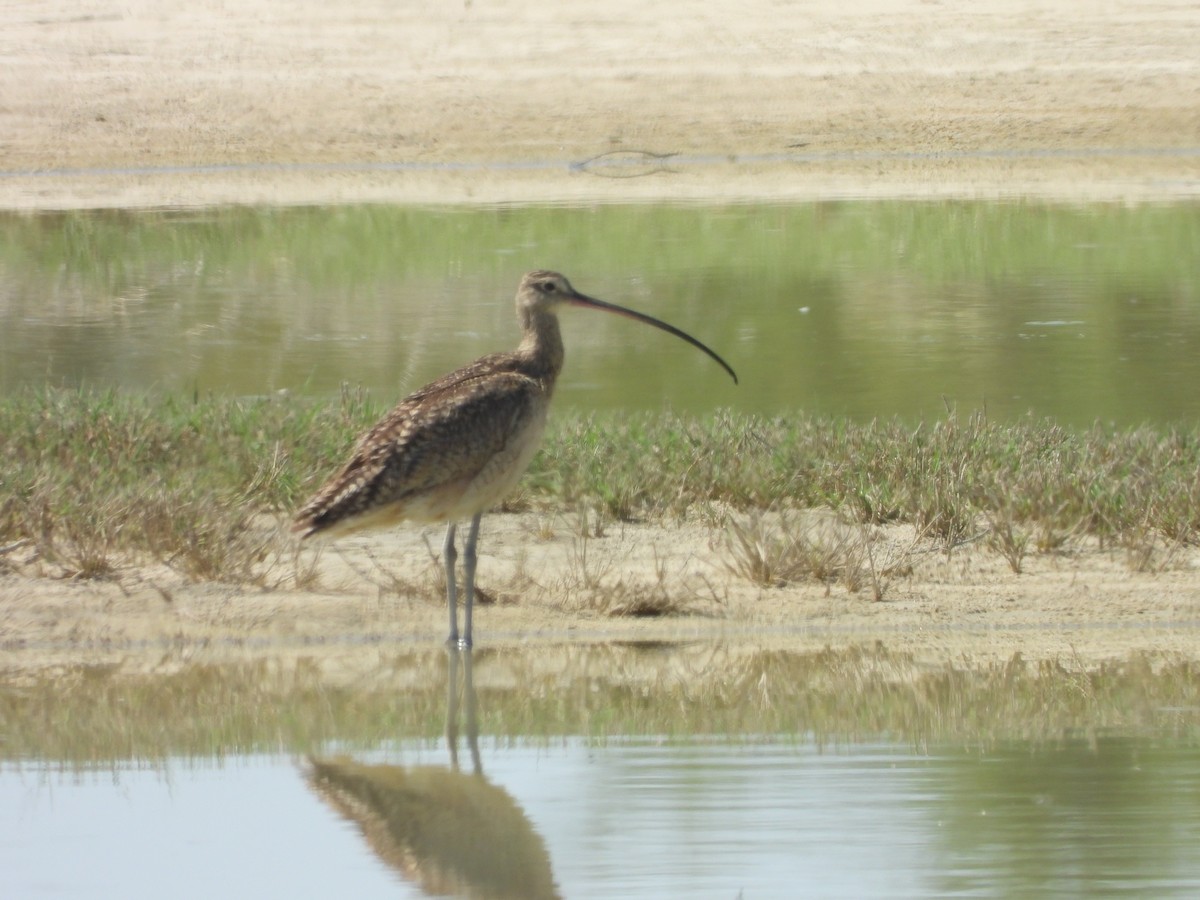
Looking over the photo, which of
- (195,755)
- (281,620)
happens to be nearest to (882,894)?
(195,755)

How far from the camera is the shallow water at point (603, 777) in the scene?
499cm

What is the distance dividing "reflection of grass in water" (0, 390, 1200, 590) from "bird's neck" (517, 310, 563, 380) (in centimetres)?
72

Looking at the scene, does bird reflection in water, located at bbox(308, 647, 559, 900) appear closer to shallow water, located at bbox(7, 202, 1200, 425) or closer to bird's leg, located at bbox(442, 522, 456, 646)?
bird's leg, located at bbox(442, 522, 456, 646)

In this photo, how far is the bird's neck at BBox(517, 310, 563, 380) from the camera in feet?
26.6

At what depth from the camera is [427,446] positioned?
7441 mm

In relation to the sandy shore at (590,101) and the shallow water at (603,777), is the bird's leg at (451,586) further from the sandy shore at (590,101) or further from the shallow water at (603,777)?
the sandy shore at (590,101)

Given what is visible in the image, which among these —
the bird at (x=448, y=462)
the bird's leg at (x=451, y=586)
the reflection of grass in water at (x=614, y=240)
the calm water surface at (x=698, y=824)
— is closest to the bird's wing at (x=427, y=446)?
the bird at (x=448, y=462)

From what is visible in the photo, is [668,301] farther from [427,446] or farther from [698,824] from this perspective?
[698,824]

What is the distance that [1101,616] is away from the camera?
24.9 feet

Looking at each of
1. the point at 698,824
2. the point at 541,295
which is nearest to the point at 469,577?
the point at 541,295

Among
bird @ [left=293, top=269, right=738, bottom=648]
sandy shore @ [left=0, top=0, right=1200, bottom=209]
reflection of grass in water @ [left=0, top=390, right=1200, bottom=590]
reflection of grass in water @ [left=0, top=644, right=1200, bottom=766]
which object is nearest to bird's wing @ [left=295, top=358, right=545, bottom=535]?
bird @ [left=293, top=269, right=738, bottom=648]

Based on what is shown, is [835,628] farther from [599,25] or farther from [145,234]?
[599,25]

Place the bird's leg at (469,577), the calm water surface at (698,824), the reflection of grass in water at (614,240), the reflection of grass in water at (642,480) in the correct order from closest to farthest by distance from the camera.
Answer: the calm water surface at (698,824)
the bird's leg at (469,577)
the reflection of grass in water at (642,480)
the reflection of grass in water at (614,240)

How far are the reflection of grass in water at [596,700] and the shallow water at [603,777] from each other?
0.04 feet
